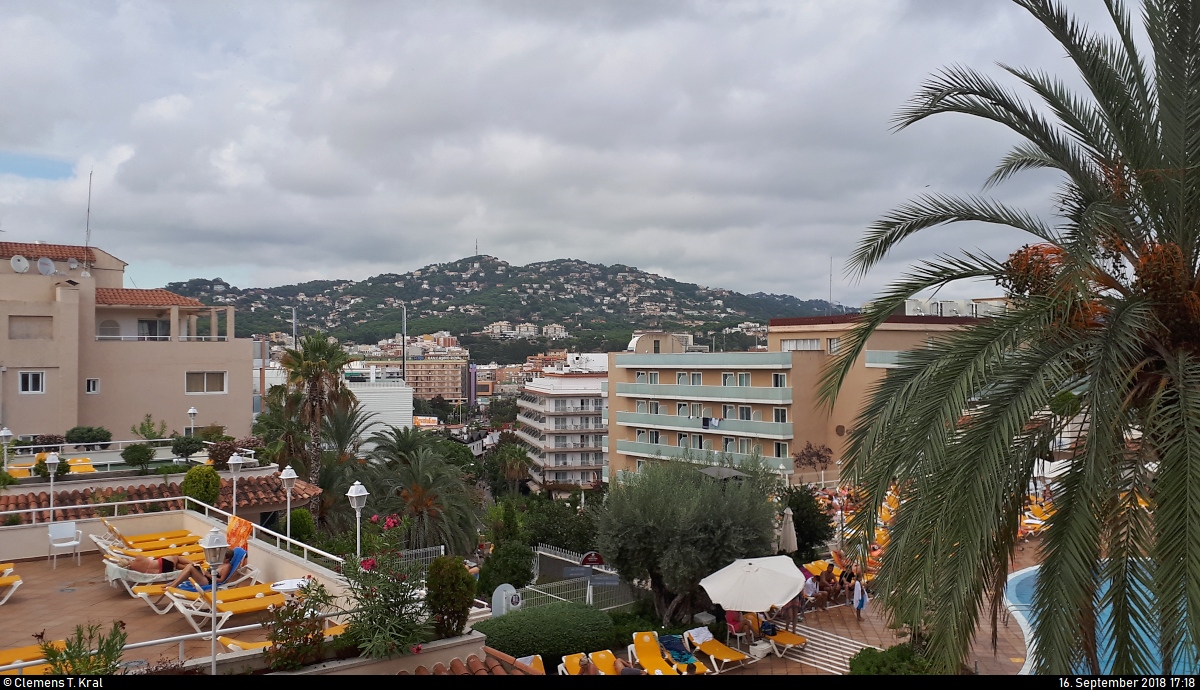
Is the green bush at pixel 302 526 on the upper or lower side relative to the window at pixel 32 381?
lower

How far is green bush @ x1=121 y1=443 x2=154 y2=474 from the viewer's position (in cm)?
1772

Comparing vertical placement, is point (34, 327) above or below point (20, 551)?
above

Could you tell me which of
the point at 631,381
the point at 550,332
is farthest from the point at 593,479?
the point at 550,332

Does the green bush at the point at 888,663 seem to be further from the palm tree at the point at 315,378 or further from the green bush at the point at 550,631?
the palm tree at the point at 315,378

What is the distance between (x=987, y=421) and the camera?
513 cm

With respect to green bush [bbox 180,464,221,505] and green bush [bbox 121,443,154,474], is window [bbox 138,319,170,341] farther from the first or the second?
green bush [bbox 180,464,221,505]

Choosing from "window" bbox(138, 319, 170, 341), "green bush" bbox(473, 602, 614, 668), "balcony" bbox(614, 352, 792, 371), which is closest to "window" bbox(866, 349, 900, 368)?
"balcony" bbox(614, 352, 792, 371)

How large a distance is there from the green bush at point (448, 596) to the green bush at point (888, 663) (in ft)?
19.8

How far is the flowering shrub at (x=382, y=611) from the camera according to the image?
756 cm

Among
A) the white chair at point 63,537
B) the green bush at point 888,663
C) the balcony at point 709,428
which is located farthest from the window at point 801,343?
the white chair at point 63,537

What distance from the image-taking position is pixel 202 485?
1541cm

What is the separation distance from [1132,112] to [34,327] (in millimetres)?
33250

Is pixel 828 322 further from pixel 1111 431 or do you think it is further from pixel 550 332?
pixel 550 332

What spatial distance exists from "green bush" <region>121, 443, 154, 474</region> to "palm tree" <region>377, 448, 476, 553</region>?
22.7ft
